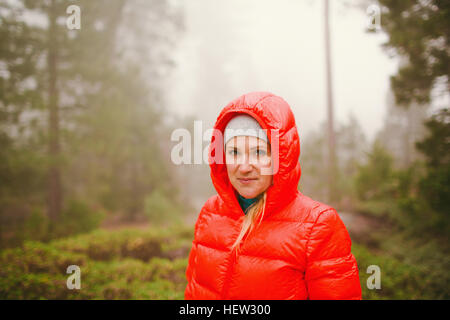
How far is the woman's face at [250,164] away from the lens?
1.70m

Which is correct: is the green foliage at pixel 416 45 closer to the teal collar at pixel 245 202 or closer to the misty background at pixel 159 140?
the misty background at pixel 159 140

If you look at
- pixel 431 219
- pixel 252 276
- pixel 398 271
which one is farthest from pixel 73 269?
pixel 431 219

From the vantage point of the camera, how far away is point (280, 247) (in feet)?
5.37

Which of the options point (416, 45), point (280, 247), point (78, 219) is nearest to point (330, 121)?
point (416, 45)

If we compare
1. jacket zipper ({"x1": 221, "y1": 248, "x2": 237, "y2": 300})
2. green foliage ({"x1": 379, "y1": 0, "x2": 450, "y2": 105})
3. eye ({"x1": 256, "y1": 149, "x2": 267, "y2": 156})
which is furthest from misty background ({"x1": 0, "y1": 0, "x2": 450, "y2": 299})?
eye ({"x1": 256, "y1": 149, "x2": 267, "y2": 156})

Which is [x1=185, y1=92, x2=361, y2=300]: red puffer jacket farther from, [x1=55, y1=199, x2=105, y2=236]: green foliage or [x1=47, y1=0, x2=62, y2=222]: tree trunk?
[x1=47, y1=0, x2=62, y2=222]: tree trunk

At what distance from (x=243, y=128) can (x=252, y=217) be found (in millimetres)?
639

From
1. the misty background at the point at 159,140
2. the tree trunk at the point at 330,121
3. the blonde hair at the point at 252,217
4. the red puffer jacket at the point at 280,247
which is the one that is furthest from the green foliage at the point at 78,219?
the tree trunk at the point at 330,121

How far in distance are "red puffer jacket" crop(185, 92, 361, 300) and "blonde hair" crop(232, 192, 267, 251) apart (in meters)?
0.04

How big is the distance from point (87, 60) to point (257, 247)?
30.6 feet

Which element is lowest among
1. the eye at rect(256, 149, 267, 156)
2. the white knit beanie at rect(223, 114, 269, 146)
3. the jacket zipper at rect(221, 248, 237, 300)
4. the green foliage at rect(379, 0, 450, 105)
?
the jacket zipper at rect(221, 248, 237, 300)

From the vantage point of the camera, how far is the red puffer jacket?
5.16ft

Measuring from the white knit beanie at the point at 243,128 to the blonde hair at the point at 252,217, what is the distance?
1.44 feet

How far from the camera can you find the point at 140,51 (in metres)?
13.4
